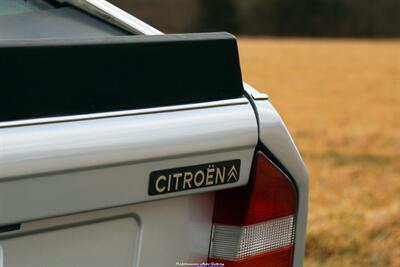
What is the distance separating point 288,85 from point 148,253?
18.4 metres

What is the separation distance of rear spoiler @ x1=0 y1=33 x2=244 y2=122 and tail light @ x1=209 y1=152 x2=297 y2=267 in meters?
0.19

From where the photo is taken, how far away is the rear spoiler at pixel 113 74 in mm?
1522

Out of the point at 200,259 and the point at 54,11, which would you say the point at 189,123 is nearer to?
the point at 200,259

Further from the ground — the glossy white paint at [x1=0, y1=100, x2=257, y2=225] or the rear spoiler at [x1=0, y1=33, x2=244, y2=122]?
the rear spoiler at [x1=0, y1=33, x2=244, y2=122]

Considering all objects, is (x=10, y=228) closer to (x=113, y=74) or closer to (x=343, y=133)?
(x=113, y=74)

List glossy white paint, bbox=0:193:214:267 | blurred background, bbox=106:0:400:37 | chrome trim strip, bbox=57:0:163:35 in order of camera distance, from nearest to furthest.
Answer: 1. glossy white paint, bbox=0:193:214:267
2. chrome trim strip, bbox=57:0:163:35
3. blurred background, bbox=106:0:400:37

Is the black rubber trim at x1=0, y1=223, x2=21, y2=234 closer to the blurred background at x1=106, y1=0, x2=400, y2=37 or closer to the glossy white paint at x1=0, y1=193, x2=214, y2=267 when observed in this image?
the glossy white paint at x1=0, y1=193, x2=214, y2=267

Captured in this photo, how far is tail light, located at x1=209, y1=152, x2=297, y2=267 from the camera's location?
186 centimetres

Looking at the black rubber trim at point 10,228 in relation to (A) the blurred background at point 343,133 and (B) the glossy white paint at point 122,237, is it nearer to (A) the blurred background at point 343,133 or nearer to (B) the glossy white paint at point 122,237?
(B) the glossy white paint at point 122,237

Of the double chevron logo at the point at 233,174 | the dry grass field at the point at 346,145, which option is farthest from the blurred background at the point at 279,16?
the double chevron logo at the point at 233,174

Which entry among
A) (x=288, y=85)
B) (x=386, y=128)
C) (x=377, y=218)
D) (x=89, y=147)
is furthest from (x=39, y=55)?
(x=288, y=85)

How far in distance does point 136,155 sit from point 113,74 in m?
0.15

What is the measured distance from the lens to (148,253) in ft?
5.77

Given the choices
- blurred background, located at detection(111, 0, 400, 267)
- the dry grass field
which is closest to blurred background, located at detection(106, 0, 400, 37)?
blurred background, located at detection(111, 0, 400, 267)
